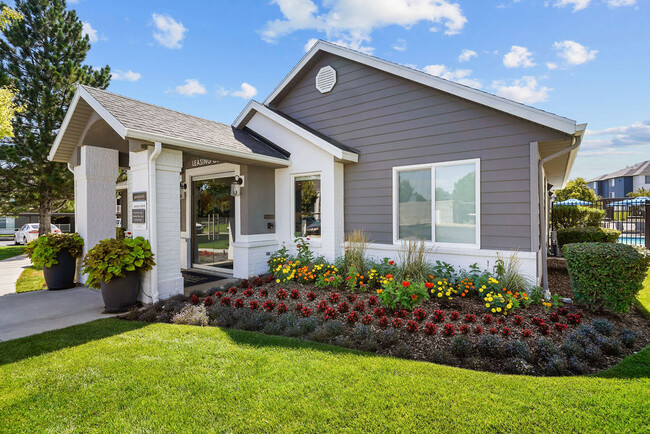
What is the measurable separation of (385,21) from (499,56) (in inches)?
126

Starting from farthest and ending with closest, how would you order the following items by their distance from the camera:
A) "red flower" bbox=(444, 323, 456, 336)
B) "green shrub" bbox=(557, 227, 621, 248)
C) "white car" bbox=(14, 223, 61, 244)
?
1. "white car" bbox=(14, 223, 61, 244)
2. "green shrub" bbox=(557, 227, 621, 248)
3. "red flower" bbox=(444, 323, 456, 336)

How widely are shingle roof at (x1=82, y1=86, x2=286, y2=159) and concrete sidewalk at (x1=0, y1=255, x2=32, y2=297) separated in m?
4.78

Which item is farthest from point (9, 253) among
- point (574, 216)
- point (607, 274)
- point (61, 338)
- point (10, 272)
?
point (574, 216)

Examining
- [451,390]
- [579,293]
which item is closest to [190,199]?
[451,390]

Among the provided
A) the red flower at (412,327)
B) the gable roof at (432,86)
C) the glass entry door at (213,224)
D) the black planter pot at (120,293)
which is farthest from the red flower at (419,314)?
the glass entry door at (213,224)

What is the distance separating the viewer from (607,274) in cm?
468

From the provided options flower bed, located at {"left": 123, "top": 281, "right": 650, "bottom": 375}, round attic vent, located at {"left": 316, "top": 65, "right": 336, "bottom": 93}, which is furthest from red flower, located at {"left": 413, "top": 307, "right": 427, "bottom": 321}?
round attic vent, located at {"left": 316, "top": 65, "right": 336, "bottom": 93}

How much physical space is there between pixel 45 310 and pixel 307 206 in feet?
17.3

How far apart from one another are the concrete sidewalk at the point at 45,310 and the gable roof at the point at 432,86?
255 inches

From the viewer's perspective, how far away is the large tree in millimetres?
12750

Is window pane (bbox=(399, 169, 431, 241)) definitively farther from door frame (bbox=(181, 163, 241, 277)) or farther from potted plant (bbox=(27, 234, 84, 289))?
potted plant (bbox=(27, 234, 84, 289))

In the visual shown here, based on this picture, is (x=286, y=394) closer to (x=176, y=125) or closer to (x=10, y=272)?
(x=176, y=125)

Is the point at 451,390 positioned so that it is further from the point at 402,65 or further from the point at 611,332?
the point at 402,65

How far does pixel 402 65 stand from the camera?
6.68 metres
